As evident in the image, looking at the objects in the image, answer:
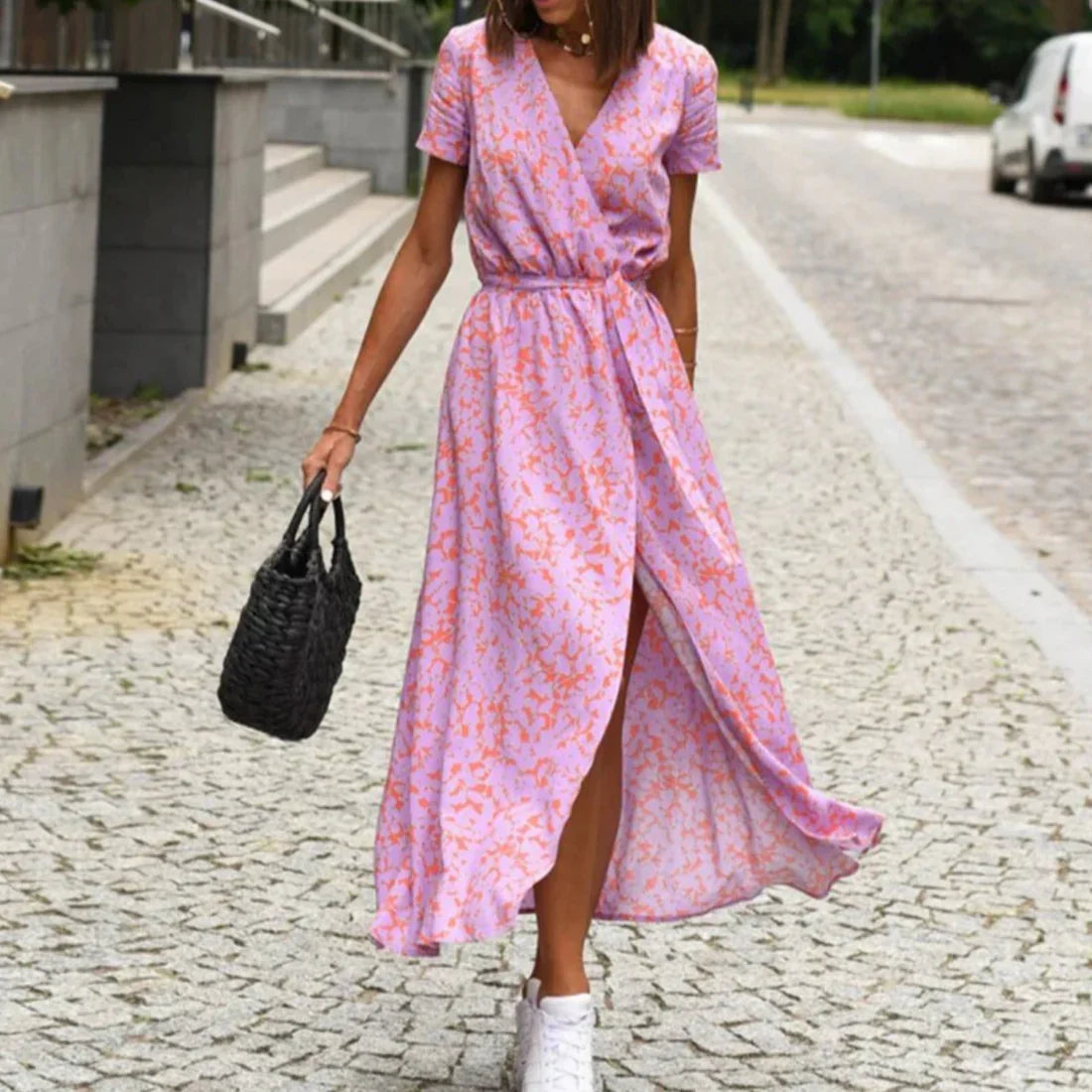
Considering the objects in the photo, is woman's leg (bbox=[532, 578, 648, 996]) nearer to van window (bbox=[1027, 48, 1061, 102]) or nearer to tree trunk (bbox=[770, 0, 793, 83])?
van window (bbox=[1027, 48, 1061, 102])

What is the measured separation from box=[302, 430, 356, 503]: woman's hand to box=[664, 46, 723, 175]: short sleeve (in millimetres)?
595

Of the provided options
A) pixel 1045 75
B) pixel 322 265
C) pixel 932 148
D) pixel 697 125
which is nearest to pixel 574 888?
pixel 697 125

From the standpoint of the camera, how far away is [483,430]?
3.95 m

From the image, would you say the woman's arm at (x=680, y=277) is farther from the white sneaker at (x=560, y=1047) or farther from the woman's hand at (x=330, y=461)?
the white sneaker at (x=560, y=1047)

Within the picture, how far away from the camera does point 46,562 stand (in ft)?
26.7

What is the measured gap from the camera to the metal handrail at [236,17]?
13656mm

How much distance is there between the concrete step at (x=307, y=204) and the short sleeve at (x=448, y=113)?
12.9 metres

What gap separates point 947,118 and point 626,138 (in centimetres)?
6078

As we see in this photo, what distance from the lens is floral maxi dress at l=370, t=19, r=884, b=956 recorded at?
383 centimetres

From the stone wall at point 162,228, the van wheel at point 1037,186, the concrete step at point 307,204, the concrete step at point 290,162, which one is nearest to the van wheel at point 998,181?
the van wheel at point 1037,186

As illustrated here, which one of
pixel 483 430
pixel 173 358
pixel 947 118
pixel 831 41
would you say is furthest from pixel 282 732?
pixel 831 41

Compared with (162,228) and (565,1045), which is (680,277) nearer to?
(565,1045)

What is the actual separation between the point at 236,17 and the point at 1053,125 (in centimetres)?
1648

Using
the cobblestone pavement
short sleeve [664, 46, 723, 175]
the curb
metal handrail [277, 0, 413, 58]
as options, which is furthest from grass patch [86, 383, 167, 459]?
metal handrail [277, 0, 413, 58]
